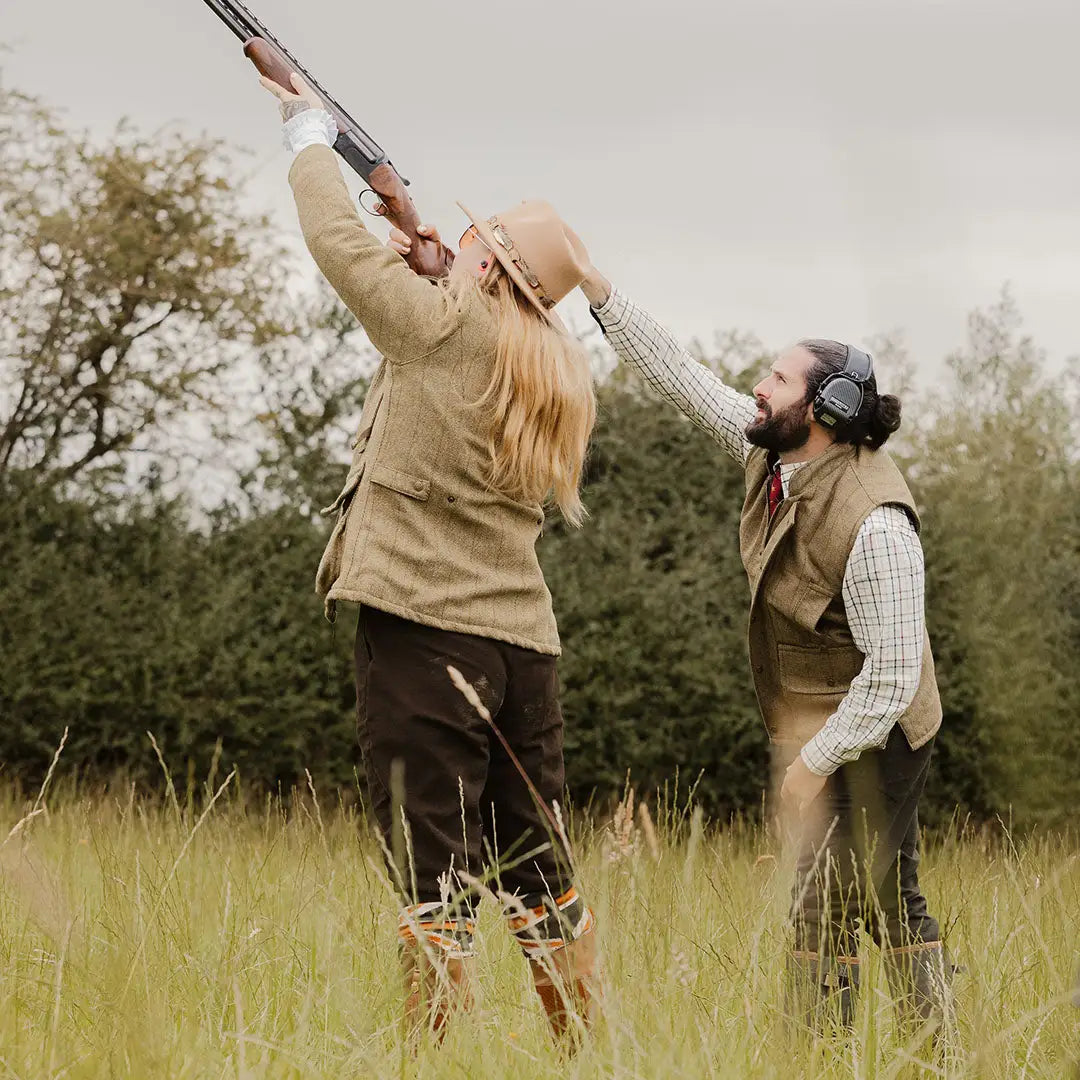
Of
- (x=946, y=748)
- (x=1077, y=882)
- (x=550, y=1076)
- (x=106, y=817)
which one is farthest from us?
(x=946, y=748)

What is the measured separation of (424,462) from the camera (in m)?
2.70

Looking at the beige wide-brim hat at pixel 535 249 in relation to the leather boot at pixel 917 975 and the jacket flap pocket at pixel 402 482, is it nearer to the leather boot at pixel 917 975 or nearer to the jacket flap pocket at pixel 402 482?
the jacket flap pocket at pixel 402 482

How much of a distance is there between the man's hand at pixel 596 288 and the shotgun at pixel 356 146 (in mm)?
342

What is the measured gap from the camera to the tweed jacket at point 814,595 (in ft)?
9.64

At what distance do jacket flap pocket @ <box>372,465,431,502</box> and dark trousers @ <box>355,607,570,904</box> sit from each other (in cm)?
24

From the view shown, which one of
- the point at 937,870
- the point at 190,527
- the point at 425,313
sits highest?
the point at 425,313

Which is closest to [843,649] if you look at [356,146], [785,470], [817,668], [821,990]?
[817,668]

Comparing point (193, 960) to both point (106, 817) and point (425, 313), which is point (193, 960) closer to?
point (425, 313)

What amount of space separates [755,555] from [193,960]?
1.49 m

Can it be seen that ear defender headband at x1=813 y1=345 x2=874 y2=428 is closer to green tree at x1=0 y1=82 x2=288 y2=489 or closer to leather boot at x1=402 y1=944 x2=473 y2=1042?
leather boot at x1=402 y1=944 x2=473 y2=1042

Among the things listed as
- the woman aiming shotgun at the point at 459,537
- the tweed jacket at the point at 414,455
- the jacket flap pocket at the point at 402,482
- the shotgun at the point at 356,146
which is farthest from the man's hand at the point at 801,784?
the shotgun at the point at 356,146

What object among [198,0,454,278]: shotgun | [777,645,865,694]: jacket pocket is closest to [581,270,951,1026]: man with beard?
[777,645,865,694]: jacket pocket

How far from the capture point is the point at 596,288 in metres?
3.30

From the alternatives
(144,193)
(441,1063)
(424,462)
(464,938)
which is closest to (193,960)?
(464,938)
